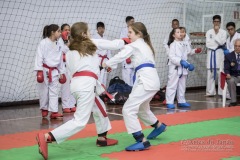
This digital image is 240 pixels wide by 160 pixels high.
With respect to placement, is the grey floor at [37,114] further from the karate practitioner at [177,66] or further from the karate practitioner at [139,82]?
the karate practitioner at [139,82]

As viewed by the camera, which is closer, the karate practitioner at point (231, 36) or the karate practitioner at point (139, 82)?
the karate practitioner at point (139, 82)

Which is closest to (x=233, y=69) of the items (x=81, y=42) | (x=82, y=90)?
(x=81, y=42)

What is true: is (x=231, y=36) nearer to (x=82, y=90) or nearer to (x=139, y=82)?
(x=139, y=82)

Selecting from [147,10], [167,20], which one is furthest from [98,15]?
[167,20]

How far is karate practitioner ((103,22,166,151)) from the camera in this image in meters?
4.61

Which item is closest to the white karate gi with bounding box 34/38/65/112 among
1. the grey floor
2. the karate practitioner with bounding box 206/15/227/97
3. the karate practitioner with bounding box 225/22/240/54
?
the grey floor

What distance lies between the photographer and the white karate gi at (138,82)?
462 centimetres

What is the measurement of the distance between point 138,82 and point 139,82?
22 millimetres

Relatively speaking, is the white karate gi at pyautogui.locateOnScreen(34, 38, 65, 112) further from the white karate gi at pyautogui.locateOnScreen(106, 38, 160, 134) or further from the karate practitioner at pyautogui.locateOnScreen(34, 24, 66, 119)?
the white karate gi at pyautogui.locateOnScreen(106, 38, 160, 134)

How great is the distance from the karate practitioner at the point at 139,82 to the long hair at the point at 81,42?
25 centimetres

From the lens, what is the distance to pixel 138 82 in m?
4.82

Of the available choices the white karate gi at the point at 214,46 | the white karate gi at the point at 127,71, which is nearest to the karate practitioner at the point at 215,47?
the white karate gi at the point at 214,46

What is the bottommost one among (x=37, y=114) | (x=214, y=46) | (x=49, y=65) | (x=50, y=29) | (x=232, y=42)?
(x=37, y=114)

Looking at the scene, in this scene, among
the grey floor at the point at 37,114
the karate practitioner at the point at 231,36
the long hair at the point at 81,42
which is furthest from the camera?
the karate practitioner at the point at 231,36
